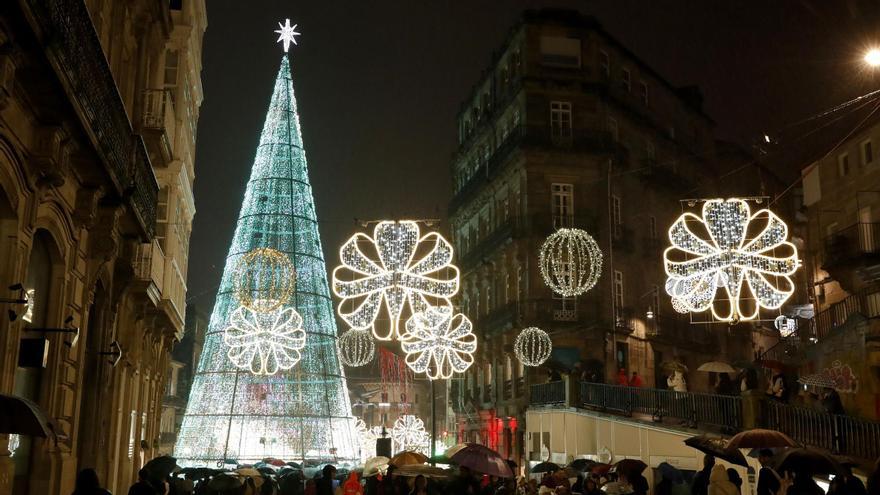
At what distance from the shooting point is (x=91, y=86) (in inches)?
419

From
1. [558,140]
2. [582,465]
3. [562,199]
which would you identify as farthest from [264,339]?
[558,140]

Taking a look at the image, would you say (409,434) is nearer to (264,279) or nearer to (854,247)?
(264,279)

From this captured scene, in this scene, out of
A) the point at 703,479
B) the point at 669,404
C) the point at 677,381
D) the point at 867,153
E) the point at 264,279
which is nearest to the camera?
the point at 703,479

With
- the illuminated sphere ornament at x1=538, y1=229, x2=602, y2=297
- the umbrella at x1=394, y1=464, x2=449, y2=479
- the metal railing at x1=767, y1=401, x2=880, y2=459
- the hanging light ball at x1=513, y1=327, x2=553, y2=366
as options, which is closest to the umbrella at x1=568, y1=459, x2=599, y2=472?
the metal railing at x1=767, y1=401, x2=880, y2=459

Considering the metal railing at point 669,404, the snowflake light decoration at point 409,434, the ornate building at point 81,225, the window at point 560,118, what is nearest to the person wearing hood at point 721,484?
the ornate building at point 81,225

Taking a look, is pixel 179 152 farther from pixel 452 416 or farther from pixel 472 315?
pixel 452 416

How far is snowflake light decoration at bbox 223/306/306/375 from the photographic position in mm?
24580

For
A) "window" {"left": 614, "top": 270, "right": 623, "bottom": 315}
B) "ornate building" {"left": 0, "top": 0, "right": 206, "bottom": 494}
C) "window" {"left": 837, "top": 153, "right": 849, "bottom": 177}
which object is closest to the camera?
"ornate building" {"left": 0, "top": 0, "right": 206, "bottom": 494}

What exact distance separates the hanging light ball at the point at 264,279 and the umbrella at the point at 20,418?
12867mm

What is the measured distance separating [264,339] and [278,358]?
5.15 ft

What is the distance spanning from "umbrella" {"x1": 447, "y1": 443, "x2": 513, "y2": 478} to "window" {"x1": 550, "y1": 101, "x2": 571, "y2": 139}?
26428mm

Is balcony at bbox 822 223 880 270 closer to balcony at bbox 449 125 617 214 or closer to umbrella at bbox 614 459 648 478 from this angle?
balcony at bbox 449 125 617 214

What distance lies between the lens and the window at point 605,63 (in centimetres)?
3959

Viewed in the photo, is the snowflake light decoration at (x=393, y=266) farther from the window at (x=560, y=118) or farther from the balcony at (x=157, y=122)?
the window at (x=560, y=118)
